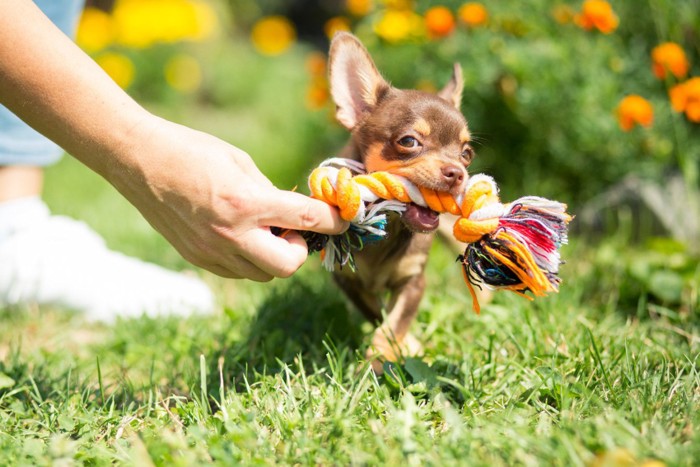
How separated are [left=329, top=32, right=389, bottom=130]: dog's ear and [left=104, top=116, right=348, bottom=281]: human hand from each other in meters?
1.02

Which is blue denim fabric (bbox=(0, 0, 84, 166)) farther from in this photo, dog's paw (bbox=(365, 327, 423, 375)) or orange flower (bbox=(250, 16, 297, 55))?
orange flower (bbox=(250, 16, 297, 55))

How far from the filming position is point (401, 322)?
2891 millimetres

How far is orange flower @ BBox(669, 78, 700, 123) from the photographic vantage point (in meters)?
3.67

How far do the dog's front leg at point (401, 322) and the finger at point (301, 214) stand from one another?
0.64 metres

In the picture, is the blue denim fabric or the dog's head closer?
the dog's head

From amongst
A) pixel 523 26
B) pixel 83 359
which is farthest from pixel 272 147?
pixel 83 359

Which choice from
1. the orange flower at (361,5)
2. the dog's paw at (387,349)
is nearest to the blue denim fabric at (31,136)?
the orange flower at (361,5)

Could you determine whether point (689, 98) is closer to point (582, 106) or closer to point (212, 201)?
point (582, 106)

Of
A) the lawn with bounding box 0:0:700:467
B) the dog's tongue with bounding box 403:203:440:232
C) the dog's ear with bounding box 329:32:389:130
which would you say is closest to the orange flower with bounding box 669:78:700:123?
the lawn with bounding box 0:0:700:467

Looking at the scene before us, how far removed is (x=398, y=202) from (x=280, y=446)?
94 cm

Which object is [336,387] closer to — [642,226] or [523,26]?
[642,226]

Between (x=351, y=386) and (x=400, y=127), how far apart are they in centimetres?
113

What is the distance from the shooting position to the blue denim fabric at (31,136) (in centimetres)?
370

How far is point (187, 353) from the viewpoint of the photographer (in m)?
2.97
